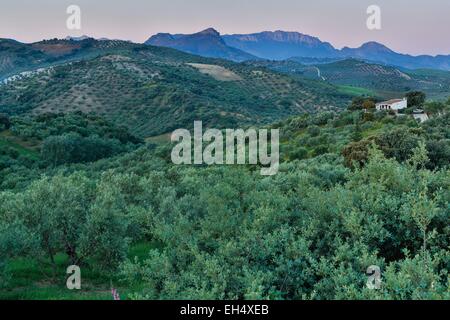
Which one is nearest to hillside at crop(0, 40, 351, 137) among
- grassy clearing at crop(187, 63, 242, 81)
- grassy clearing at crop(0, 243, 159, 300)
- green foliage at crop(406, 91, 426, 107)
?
grassy clearing at crop(187, 63, 242, 81)

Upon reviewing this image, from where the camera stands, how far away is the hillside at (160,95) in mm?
119806

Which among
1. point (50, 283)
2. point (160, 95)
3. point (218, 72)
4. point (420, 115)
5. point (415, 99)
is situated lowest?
point (50, 283)

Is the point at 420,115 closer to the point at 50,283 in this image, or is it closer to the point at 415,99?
the point at 415,99

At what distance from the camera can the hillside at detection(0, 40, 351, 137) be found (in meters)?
120

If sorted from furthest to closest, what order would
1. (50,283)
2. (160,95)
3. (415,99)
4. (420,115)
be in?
1. (160,95)
2. (415,99)
3. (420,115)
4. (50,283)

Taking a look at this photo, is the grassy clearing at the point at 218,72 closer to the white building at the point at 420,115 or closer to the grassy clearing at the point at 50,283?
the white building at the point at 420,115

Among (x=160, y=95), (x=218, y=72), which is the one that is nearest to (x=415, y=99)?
(x=160, y=95)

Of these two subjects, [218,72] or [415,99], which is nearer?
[415,99]

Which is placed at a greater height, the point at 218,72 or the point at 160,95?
the point at 218,72

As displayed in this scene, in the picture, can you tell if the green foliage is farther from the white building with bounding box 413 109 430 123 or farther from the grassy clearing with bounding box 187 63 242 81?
the grassy clearing with bounding box 187 63 242 81

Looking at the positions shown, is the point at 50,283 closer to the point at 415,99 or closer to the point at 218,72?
the point at 415,99

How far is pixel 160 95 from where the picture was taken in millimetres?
132875

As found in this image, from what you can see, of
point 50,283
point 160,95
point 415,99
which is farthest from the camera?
point 160,95
